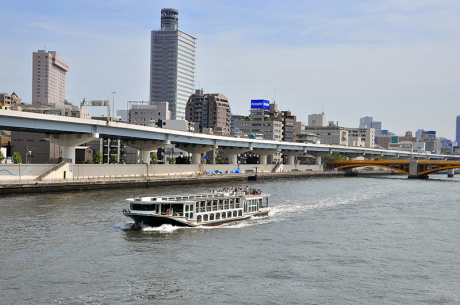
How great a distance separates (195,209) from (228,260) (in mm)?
13144

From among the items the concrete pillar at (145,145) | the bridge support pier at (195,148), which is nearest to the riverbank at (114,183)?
the concrete pillar at (145,145)

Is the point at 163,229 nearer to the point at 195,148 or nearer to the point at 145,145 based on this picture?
the point at 145,145

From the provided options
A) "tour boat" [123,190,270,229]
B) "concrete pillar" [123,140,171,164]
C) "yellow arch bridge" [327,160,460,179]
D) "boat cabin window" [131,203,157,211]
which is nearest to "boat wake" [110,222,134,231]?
"tour boat" [123,190,270,229]

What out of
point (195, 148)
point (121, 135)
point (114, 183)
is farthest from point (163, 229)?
point (195, 148)

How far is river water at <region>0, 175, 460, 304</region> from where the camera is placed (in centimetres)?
2769

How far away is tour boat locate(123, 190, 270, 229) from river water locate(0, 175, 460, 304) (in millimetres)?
1188

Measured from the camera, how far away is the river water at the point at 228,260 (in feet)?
90.8

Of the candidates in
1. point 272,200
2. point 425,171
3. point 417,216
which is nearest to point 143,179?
point 272,200

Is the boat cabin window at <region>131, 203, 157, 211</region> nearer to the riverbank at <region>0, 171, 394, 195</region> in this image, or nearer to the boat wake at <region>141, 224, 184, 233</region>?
the boat wake at <region>141, 224, 184, 233</region>

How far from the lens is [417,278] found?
31.6 metres

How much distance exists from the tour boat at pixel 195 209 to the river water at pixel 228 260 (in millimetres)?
1188

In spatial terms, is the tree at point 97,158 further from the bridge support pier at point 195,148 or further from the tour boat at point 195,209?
the tour boat at point 195,209

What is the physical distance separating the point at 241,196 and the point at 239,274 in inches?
876

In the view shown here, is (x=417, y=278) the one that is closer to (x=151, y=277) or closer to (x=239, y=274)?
(x=239, y=274)
